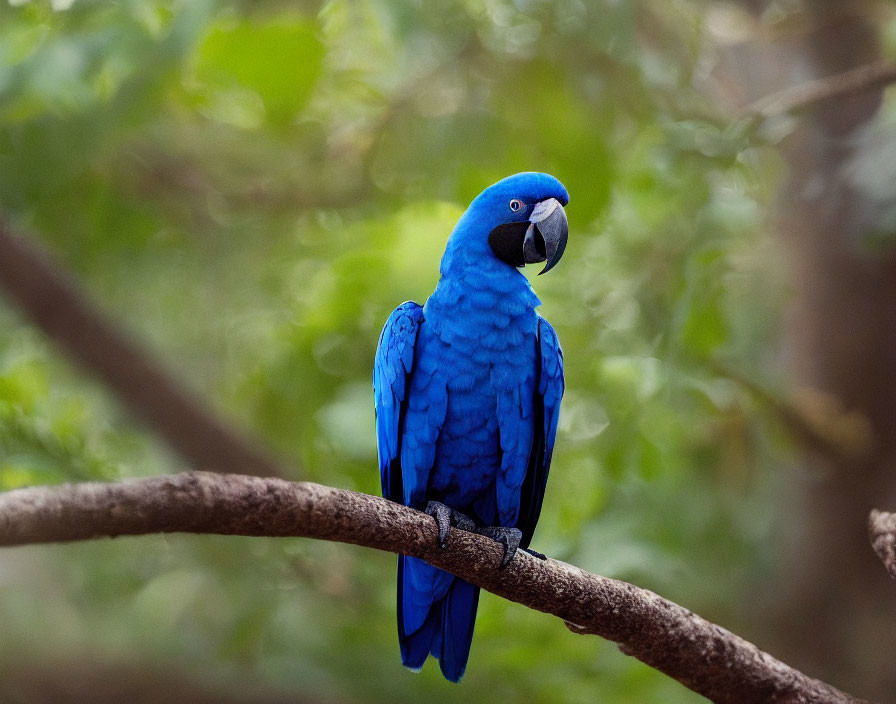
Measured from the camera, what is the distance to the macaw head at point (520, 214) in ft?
8.51

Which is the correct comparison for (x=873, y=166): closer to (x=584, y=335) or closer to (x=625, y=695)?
(x=584, y=335)

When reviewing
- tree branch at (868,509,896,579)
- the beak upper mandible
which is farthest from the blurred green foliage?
tree branch at (868,509,896,579)

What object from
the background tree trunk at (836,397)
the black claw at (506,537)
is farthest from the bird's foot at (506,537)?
the background tree trunk at (836,397)

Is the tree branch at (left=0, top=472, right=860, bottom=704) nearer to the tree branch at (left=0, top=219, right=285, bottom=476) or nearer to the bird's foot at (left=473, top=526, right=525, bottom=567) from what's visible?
the bird's foot at (left=473, top=526, right=525, bottom=567)

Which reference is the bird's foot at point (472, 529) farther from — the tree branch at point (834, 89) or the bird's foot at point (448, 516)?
the tree branch at point (834, 89)

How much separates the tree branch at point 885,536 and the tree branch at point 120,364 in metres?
2.46

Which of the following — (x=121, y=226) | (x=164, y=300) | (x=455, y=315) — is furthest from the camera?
(x=164, y=300)

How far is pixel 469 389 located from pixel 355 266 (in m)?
1.28

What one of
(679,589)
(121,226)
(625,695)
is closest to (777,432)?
(679,589)

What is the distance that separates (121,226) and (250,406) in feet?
3.46

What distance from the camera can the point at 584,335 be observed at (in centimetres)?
383

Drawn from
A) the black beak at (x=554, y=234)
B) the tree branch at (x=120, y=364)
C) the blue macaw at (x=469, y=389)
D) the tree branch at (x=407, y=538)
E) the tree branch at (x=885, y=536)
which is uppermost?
the tree branch at (x=120, y=364)

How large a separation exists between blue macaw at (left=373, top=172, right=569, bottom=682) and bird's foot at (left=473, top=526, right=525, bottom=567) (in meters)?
0.01

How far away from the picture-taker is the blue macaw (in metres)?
2.55
